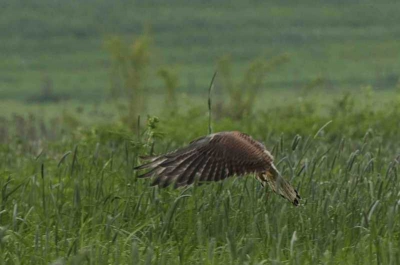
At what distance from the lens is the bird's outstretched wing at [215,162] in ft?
17.1

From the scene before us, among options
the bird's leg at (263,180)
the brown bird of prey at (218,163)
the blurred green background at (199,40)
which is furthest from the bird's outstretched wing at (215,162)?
the blurred green background at (199,40)

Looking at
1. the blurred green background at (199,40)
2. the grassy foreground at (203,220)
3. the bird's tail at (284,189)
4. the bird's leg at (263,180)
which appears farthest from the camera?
the blurred green background at (199,40)

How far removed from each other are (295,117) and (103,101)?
45.4 ft

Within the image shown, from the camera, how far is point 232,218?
16.8ft

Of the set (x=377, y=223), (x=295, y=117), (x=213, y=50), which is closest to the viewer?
(x=377, y=223)

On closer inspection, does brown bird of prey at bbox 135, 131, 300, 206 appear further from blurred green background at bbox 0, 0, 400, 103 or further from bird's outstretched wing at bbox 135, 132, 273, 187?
blurred green background at bbox 0, 0, 400, 103

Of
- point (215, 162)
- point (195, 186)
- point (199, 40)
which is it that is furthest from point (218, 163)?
point (199, 40)

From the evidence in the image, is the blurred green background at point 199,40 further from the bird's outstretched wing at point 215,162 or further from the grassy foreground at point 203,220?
the bird's outstretched wing at point 215,162

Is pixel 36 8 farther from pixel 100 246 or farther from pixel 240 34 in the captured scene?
pixel 100 246

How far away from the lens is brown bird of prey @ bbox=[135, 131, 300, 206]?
5227 millimetres

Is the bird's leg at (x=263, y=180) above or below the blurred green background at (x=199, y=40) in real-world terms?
above

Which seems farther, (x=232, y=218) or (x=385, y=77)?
(x=385, y=77)

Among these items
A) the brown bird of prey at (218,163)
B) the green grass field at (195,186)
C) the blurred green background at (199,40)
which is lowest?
the blurred green background at (199,40)

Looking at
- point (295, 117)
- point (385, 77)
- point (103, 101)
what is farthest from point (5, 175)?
point (385, 77)
